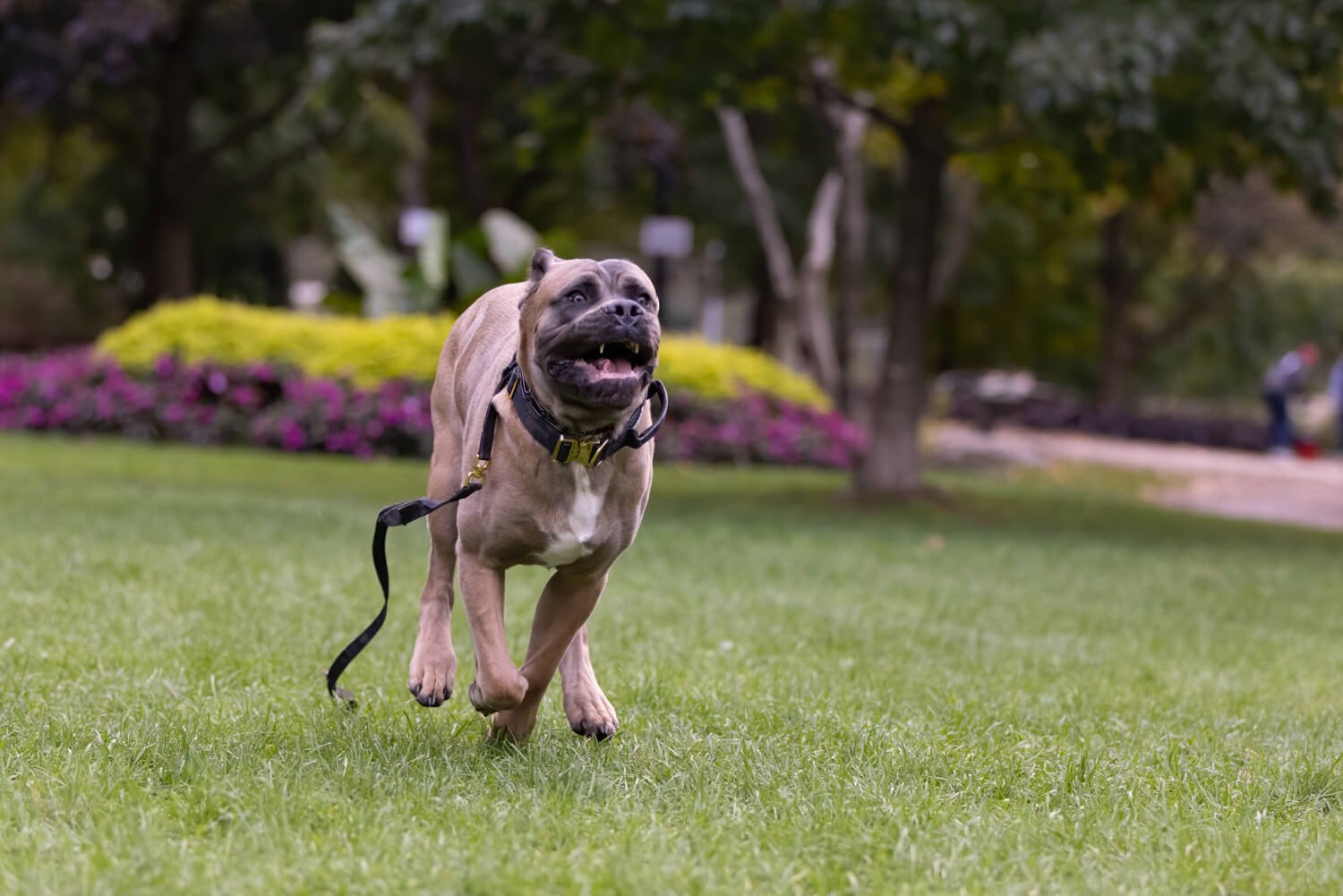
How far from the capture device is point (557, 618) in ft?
15.5

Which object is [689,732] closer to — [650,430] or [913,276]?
[650,430]

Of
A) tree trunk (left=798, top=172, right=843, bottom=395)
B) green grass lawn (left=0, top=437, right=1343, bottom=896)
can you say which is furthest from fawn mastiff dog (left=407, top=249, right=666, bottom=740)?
tree trunk (left=798, top=172, right=843, bottom=395)

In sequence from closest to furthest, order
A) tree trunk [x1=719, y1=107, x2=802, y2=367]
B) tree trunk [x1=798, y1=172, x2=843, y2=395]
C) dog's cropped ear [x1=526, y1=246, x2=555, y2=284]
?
dog's cropped ear [x1=526, y1=246, x2=555, y2=284]
tree trunk [x1=719, y1=107, x2=802, y2=367]
tree trunk [x1=798, y1=172, x2=843, y2=395]

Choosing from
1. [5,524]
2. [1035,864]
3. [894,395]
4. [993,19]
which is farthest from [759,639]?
[894,395]

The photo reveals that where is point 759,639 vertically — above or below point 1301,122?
below

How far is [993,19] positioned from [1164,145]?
305 centimetres

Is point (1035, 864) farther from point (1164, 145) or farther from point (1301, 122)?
point (1164, 145)

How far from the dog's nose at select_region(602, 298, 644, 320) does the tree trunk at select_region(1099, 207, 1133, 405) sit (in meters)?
31.2

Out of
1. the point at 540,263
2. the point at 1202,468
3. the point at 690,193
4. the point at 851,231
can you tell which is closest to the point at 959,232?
the point at 851,231

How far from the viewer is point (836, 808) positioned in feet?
14.0

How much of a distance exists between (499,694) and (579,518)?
0.55m

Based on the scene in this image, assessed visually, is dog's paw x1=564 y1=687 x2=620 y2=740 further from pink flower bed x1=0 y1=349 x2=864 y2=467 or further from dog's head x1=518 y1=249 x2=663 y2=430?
pink flower bed x1=0 y1=349 x2=864 y2=467

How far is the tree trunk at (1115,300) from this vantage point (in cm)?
3497

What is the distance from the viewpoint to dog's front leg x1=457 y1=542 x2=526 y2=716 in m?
4.50
